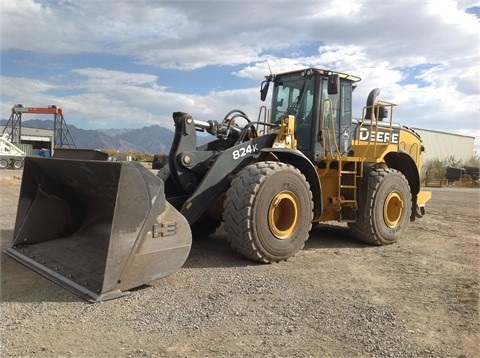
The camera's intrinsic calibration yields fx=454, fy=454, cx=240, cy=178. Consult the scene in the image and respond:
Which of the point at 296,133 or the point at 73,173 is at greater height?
the point at 296,133

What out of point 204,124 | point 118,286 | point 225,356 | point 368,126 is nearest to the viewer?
point 225,356

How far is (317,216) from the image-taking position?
6574mm

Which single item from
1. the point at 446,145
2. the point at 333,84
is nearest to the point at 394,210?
the point at 333,84

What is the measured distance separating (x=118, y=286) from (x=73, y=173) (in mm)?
1727

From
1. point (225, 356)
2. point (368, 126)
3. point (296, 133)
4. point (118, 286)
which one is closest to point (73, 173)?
point (118, 286)

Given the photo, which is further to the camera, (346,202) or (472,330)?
(346,202)

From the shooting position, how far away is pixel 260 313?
4008mm

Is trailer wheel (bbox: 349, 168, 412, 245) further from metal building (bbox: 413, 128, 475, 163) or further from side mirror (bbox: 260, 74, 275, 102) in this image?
metal building (bbox: 413, 128, 475, 163)

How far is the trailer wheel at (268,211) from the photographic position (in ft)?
17.5

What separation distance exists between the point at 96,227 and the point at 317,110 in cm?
373

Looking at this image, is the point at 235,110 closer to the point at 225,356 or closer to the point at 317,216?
the point at 317,216

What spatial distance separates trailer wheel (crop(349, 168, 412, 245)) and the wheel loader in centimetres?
2

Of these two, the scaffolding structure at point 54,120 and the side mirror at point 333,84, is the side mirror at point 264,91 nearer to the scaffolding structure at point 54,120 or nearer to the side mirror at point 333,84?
the side mirror at point 333,84

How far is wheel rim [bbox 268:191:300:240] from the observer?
225 inches
